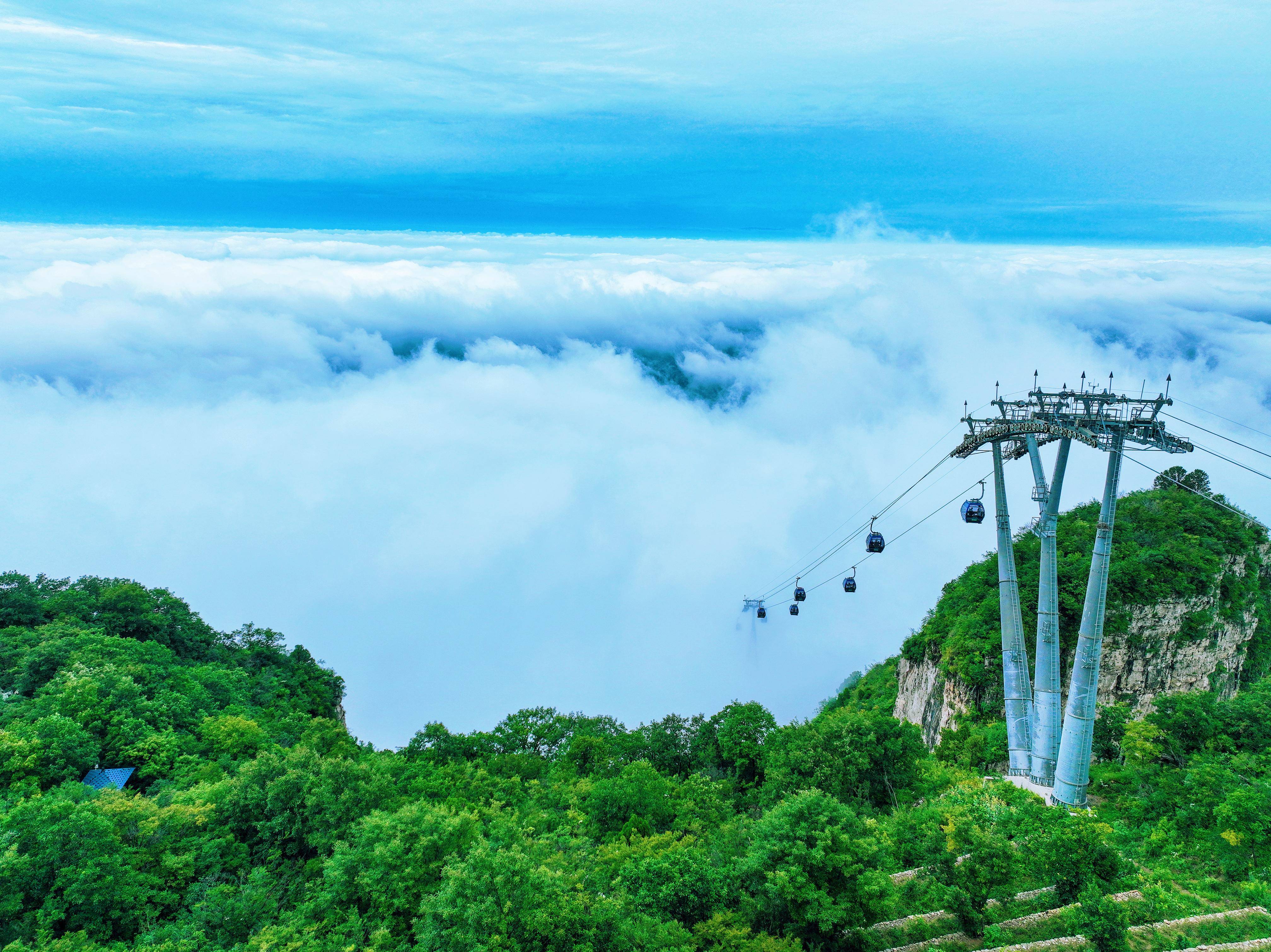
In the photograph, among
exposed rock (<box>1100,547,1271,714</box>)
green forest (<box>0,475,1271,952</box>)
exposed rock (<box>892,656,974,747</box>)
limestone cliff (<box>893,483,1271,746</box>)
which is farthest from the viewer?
exposed rock (<box>892,656,974,747</box>)

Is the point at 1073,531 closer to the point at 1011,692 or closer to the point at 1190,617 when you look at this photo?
the point at 1190,617

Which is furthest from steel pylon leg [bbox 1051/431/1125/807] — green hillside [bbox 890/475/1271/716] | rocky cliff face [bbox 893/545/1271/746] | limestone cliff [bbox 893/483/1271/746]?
rocky cliff face [bbox 893/545/1271/746]

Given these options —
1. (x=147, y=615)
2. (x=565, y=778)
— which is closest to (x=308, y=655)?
(x=147, y=615)

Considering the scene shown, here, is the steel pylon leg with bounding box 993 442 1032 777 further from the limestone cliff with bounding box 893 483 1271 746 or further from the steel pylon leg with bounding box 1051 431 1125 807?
the limestone cliff with bounding box 893 483 1271 746

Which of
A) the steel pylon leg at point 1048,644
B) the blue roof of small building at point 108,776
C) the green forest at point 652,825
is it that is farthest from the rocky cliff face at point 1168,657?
the blue roof of small building at point 108,776

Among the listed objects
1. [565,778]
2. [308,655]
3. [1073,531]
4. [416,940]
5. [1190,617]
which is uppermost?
[308,655]

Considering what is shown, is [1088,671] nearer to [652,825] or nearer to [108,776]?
[652,825]

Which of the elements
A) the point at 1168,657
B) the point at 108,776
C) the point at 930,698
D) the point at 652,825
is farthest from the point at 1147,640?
the point at 108,776
